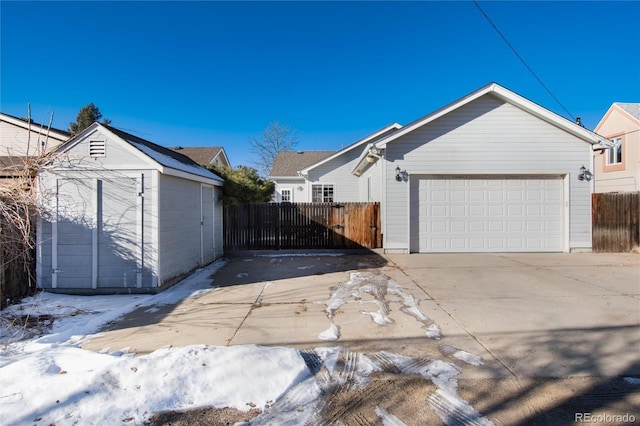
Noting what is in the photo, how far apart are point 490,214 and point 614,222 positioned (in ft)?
12.0

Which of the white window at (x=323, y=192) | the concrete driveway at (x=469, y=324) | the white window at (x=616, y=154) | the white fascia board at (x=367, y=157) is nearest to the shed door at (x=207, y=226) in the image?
the concrete driveway at (x=469, y=324)

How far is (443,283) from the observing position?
664cm

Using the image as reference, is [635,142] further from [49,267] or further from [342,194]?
[49,267]

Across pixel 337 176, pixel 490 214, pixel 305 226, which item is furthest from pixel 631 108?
pixel 305 226

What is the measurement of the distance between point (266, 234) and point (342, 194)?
22.1ft

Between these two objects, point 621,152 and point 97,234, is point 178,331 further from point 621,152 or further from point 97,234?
point 621,152

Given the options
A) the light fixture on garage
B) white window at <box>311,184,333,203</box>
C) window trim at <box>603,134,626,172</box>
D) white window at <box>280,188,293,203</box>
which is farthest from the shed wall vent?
window trim at <box>603,134,626,172</box>

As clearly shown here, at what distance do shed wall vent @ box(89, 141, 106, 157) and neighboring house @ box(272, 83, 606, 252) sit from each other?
699cm

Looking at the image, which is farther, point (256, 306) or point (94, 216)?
point (94, 216)

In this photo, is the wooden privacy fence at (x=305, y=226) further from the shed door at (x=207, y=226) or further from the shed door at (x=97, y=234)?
the shed door at (x=97, y=234)

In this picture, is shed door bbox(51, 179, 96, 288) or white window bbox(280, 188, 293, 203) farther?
white window bbox(280, 188, 293, 203)

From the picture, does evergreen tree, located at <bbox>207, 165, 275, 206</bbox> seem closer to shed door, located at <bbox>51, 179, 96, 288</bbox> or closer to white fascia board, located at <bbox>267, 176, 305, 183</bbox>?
shed door, located at <bbox>51, 179, 96, 288</bbox>

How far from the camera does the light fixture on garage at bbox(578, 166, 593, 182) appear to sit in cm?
1012

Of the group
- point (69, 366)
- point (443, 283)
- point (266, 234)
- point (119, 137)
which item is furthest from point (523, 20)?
point (69, 366)
